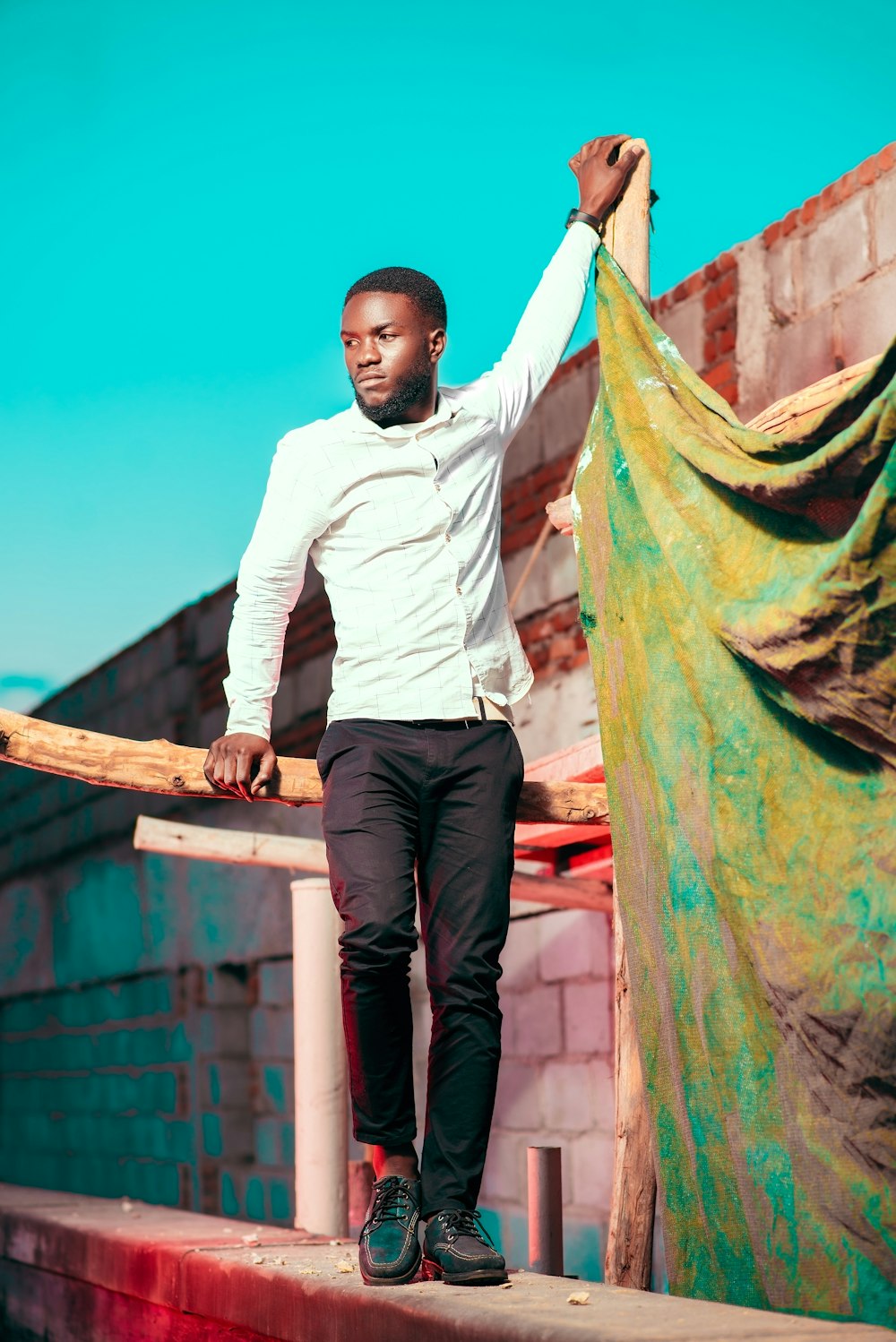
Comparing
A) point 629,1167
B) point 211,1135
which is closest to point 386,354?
point 629,1167

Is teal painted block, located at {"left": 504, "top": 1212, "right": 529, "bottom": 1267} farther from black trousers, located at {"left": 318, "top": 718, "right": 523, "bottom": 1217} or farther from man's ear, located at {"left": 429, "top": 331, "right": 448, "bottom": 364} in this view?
man's ear, located at {"left": 429, "top": 331, "right": 448, "bottom": 364}

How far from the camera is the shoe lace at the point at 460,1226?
2.48m

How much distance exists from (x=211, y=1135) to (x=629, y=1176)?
5.78 meters

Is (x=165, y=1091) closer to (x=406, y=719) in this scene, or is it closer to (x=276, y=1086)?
(x=276, y=1086)

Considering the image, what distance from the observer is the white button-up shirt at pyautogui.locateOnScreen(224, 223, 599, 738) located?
2.69 m

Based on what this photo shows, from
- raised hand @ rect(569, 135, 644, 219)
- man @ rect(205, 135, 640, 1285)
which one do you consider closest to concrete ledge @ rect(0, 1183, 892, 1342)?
man @ rect(205, 135, 640, 1285)

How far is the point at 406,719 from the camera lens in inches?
105

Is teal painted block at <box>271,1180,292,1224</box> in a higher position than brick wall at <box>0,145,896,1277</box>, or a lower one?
lower

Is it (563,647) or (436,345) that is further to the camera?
(563,647)

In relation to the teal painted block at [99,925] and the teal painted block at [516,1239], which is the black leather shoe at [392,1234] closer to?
the teal painted block at [516,1239]

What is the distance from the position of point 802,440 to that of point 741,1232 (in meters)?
1.19

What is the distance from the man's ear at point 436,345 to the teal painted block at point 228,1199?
20.9 feet

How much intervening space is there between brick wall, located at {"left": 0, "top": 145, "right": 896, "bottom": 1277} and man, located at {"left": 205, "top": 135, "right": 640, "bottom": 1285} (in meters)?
2.06

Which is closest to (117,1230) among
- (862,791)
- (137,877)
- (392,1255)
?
(392,1255)
